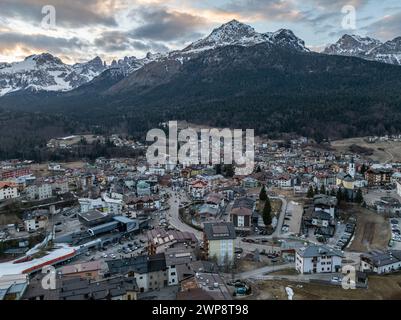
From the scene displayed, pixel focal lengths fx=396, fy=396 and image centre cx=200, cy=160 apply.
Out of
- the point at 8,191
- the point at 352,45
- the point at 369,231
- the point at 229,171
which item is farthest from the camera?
the point at 352,45

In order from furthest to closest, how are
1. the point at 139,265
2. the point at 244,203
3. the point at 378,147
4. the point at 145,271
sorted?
the point at 378,147, the point at 244,203, the point at 139,265, the point at 145,271

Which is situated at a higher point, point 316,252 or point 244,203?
point 244,203

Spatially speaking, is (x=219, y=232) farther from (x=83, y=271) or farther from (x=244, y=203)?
(x=244, y=203)

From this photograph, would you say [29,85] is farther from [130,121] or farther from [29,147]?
[29,147]

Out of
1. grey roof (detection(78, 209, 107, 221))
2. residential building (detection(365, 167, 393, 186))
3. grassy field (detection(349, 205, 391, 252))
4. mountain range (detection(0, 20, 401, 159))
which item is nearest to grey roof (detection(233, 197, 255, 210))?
grassy field (detection(349, 205, 391, 252))

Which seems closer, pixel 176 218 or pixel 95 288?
pixel 95 288

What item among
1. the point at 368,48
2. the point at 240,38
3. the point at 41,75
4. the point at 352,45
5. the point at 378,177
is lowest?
the point at 378,177

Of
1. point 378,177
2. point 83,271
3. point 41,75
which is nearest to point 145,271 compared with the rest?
point 83,271

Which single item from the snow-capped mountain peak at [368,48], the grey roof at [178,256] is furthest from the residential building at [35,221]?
the snow-capped mountain peak at [368,48]

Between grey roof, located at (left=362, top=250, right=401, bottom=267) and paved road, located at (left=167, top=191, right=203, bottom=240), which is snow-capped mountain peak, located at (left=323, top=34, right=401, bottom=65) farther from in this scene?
grey roof, located at (left=362, top=250, right=401, bottom=267)
